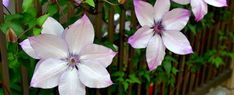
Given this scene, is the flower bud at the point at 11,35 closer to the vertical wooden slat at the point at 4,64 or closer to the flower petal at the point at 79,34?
the vertical wooden slat at the point at 4,64

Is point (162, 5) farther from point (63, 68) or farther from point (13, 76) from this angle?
point (13, 76)

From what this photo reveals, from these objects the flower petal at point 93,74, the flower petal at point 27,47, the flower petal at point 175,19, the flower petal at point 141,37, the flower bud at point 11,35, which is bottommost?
the flower petal at point 93,74

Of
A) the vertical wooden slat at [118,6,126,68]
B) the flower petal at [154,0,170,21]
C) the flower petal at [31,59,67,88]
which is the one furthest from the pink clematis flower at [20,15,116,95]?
the vertical wooden slat at [118,6,126,68]

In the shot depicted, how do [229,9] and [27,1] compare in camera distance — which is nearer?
[27,1]

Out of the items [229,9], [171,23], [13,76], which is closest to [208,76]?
[229,9]

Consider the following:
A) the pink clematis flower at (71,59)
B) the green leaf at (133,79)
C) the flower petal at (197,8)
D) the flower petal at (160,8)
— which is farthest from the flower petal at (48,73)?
the green leaf at (133,79)

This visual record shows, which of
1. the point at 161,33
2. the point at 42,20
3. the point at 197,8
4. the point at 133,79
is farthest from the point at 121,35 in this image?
the point at 42,20

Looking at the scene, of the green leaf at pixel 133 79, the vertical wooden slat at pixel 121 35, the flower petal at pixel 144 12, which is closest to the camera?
the flower petal at pixel 144 12

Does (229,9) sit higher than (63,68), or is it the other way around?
(63,68)
